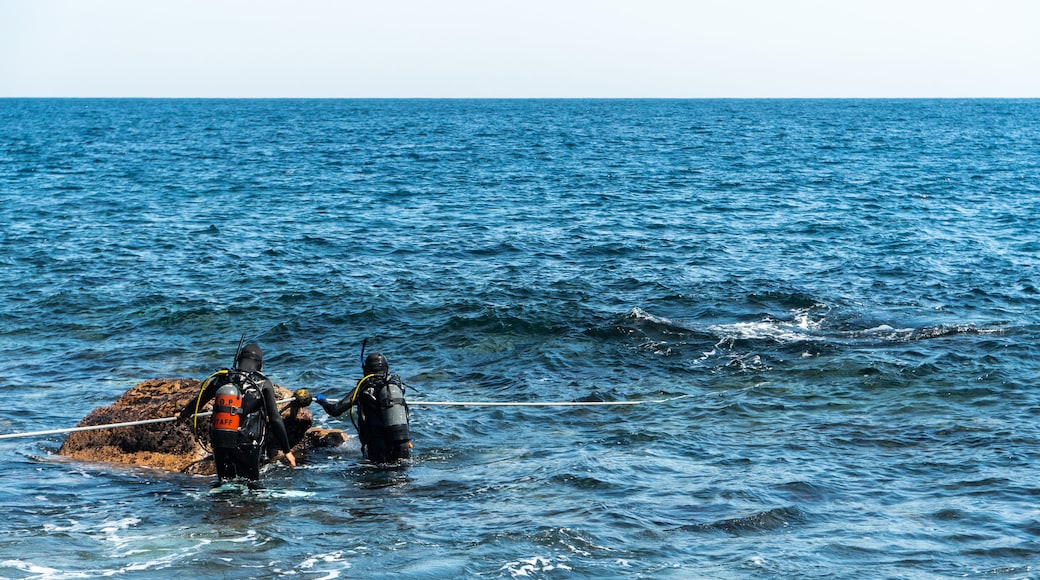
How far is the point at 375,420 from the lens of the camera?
1284cm

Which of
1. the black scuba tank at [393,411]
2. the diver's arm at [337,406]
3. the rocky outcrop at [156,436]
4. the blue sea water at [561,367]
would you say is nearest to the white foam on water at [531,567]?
the blue sea water at [561,367]

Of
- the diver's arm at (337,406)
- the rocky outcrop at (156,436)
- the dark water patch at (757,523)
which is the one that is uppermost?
the diver's arm at (337,406)

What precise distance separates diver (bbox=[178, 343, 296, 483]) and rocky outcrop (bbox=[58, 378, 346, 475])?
3.36ft

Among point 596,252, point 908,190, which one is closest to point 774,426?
point 596,252

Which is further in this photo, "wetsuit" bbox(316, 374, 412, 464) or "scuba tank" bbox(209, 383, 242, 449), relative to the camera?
"wetsuit" bbox(316, 374, 412, 464)

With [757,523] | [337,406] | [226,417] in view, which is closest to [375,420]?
[337,406]

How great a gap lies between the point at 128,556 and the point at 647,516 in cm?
572

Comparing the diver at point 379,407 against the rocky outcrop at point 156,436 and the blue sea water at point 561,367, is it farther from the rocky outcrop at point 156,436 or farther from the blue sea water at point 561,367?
the rocky outcrop at point 156,436

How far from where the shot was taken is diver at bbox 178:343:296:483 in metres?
11.7

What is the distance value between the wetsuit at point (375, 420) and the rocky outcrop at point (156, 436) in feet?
2.47

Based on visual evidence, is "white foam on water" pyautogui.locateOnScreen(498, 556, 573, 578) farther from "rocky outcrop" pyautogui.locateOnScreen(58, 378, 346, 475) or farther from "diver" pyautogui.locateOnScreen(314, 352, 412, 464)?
"rocky outcrop" pyautogui.locateOnScreen(58, 378, 346, 475)

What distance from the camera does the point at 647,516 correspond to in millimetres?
11305

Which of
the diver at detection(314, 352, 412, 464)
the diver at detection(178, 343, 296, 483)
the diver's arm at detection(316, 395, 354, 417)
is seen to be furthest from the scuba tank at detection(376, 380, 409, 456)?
the diver at detection(178, 343, 296, 483)

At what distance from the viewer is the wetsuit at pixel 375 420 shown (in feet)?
41.7
